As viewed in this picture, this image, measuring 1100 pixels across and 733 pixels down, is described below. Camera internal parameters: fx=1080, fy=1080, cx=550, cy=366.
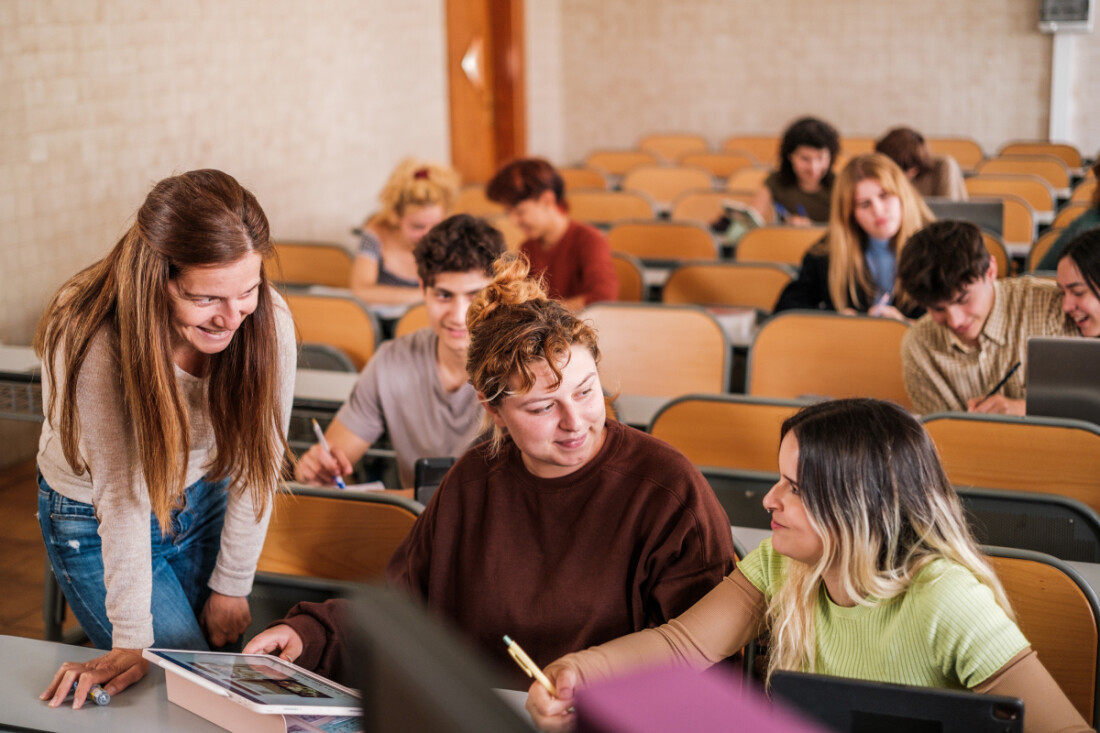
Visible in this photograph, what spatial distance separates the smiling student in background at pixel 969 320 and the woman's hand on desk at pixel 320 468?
1456 mm

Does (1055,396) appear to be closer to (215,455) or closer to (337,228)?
(215,455)

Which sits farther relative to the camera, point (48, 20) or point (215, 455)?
point (48, 20)

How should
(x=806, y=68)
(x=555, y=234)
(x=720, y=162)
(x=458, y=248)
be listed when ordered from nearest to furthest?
(x=458, y=248) → (x=555, y=234) → (x=720, y=162) → (x=806, y=68)

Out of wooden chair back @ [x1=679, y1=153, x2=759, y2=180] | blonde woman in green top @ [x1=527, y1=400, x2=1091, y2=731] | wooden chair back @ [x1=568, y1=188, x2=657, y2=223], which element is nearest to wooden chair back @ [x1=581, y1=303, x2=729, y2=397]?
blonde woman in green top @ [x1=527, y1=400, x2=1091, y2=731]

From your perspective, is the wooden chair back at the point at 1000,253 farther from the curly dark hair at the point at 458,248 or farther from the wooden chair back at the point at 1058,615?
the wooden chair back at the point at 1058,615

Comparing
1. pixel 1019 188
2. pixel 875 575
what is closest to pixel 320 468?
pixel 875 575

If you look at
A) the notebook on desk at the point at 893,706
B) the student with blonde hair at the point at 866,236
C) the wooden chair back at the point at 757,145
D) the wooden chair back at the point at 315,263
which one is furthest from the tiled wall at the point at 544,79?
the notebook on desk at the point at 893,706

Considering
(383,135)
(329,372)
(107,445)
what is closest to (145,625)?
(107,445)

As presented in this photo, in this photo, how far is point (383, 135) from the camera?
688 cm

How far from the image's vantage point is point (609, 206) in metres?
6.14

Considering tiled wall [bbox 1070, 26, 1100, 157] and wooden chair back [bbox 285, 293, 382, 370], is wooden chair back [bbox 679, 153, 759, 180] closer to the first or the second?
tiled wall [bbox 1070, 26, 1100, 157]

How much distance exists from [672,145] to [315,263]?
5.01m

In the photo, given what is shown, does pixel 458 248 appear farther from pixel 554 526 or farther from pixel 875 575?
pixel 875 575

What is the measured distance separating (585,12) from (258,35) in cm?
465
